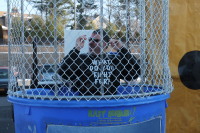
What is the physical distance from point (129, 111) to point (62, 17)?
1066 mm

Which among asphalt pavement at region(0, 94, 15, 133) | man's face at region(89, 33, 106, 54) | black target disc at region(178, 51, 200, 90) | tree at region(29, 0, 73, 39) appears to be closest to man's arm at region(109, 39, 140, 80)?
man's face at region(89, 33, 106, 54)

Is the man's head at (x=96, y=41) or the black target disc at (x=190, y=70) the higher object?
the man's head at (x=96, y=41)

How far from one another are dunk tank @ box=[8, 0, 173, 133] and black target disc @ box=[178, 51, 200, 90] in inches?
40.7

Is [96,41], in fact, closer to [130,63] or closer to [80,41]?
[80,41]

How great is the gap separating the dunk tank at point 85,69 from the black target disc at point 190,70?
1.03 metres

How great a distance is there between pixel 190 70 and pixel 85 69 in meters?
1.76

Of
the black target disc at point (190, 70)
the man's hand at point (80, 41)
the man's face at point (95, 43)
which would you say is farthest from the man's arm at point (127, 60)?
the black target disc at point (190, 70)

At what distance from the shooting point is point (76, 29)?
314cm

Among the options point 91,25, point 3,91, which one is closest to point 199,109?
point 91,25

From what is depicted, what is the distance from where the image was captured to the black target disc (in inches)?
165

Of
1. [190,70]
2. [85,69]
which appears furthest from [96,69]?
[190,70]

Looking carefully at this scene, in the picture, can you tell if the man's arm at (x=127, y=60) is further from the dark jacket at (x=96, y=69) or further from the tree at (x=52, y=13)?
the tree at (x=52, y=13)

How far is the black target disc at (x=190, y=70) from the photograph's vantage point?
4.18 m

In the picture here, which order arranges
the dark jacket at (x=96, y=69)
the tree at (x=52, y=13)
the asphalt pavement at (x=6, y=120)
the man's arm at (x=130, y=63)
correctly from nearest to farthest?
1. the tree at (x=52, y=13)
2. the dark jacket at (x=96, y=69)
3. the man's arm at (x=130, y=63)
4. the asphalt pavement at (x=6, y=120)
